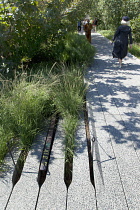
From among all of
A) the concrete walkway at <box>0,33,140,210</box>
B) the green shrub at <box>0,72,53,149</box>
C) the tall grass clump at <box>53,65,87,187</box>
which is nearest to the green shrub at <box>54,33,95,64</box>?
the tall grass clump at <box>53,65,87,187</box>

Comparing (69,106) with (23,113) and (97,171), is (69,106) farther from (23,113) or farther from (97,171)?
(97,171)

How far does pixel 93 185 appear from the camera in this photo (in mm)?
2344

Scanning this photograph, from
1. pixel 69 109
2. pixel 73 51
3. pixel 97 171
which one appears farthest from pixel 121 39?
pixel 97 171

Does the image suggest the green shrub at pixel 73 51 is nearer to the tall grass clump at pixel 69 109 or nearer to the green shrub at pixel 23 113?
the tall grass clump at pixel 69 109

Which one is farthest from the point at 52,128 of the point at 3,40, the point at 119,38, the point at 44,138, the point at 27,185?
the point at 119,38

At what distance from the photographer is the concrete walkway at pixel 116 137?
2219mm

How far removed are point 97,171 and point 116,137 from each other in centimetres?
83

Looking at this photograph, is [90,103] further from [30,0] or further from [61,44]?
[61,44]

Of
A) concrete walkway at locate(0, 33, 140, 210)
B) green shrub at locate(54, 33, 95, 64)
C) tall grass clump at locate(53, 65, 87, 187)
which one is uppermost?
green shrub at locate(54, 33, 95, 64)

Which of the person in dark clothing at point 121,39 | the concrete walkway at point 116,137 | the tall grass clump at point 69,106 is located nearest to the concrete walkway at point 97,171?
the concrete walkway at point 116,137

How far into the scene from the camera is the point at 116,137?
10.4 feet

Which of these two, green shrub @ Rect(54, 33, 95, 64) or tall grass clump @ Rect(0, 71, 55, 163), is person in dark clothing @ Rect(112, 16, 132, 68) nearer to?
green shrub @ Rect(54, 33, 95, 64)

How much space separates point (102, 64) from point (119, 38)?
114cm

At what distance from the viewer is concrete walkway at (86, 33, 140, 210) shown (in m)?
2.22
